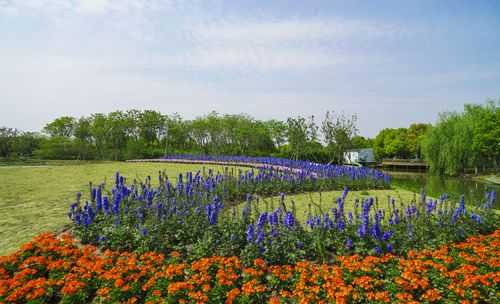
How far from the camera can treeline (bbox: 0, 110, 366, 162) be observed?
35.1 metres

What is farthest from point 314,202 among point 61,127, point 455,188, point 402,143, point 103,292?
point 402,143

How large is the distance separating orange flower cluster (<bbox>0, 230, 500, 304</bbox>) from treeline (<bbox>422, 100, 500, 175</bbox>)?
31364 mm

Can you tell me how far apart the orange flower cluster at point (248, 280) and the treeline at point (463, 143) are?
3136 centimetres

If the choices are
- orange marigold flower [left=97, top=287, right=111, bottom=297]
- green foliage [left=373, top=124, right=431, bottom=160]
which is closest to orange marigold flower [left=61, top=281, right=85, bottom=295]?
orange marigold flower [left=97, top=287, right=111, bottom=297]

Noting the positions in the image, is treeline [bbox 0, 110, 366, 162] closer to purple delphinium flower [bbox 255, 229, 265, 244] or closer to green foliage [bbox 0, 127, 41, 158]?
green foliage [bbox 0, 127, 41, 158]

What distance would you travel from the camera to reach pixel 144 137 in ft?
131

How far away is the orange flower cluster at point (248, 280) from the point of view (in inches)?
139

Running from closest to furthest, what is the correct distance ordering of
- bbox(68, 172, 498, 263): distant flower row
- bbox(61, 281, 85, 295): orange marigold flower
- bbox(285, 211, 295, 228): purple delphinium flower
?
bbox(61, 281, 85, 295): orange marigold flower, bbox(68, 172, 498, 263): distant flower row, bbox(285, 211, 295, 228): purple delphinium flower

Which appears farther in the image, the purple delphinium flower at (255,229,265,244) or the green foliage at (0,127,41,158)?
the green foliage at (0,127,41,158)

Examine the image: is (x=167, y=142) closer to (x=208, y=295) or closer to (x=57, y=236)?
(x=57, y=236)

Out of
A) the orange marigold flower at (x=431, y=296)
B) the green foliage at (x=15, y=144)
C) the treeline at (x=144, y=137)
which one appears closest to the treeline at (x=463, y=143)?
the treeline at (x=144, y=137)

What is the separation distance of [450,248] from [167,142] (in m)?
38.0

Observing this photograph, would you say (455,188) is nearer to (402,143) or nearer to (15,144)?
(402,143)

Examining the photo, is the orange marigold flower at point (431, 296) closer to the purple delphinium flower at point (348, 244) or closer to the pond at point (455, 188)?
the purple delphinium flower at point (348, 244)
